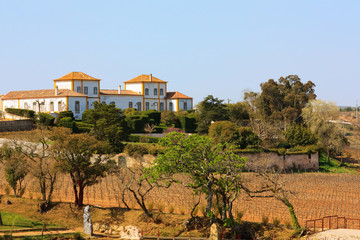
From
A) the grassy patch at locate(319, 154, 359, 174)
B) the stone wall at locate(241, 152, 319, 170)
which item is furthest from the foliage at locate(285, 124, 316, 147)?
the grassy patch at locate(319, 154, 359, 174)

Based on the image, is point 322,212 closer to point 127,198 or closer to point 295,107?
point 127,198

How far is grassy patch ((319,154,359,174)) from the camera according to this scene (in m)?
49.5

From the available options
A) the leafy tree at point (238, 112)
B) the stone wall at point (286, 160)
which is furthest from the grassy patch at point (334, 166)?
the leafy tree at point (238, 112)

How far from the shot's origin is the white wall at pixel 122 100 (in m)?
65.0

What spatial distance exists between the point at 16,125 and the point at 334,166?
31.9 meters

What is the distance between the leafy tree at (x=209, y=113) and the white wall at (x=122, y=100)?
11225 mm

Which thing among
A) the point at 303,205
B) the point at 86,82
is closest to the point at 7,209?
the point at 303,205

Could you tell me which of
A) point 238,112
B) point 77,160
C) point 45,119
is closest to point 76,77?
point 45,119

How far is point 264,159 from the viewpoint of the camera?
148ft

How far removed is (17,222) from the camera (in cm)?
2455

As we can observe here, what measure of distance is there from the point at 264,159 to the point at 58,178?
61.8ft

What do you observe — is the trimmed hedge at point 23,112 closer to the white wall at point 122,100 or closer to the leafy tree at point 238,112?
the white wall at point 122,100

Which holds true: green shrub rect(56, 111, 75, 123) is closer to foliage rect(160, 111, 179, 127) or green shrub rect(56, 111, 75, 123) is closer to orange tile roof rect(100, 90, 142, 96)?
orange tile roof rect(100, 90, 142, 96)

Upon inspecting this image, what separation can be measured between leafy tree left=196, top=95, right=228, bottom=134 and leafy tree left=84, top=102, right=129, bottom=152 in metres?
11.1
